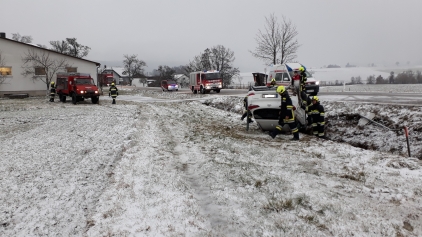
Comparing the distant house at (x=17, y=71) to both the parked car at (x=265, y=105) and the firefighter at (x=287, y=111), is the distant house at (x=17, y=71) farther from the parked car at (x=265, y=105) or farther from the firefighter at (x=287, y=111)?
the firefighter at (x=287, y=111)

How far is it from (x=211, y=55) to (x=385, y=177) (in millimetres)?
71775

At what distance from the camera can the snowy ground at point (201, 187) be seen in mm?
3773

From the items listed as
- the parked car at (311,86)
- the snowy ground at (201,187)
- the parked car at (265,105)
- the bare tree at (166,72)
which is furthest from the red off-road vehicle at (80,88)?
the bare tree at (166,72)

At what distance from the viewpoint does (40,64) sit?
1302 inches

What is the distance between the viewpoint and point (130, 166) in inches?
241

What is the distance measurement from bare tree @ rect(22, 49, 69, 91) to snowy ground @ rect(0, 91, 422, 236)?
28355 mm

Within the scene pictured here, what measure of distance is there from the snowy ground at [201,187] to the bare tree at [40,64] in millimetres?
28355

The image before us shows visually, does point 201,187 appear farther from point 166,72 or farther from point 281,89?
point 166,72

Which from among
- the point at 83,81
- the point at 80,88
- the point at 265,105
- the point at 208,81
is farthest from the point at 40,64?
the point at 265,105

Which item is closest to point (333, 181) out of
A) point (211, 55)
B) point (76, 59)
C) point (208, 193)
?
point (208, 193)

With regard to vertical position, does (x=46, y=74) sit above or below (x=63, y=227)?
above

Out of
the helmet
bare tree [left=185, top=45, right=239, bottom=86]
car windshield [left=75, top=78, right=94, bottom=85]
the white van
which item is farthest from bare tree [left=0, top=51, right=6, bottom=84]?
bare tree [left=185, top=45, right=239, bottom=86]

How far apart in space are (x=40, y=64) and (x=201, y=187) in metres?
35.3

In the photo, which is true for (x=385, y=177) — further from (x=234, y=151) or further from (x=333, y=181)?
(x=234, y=151)
